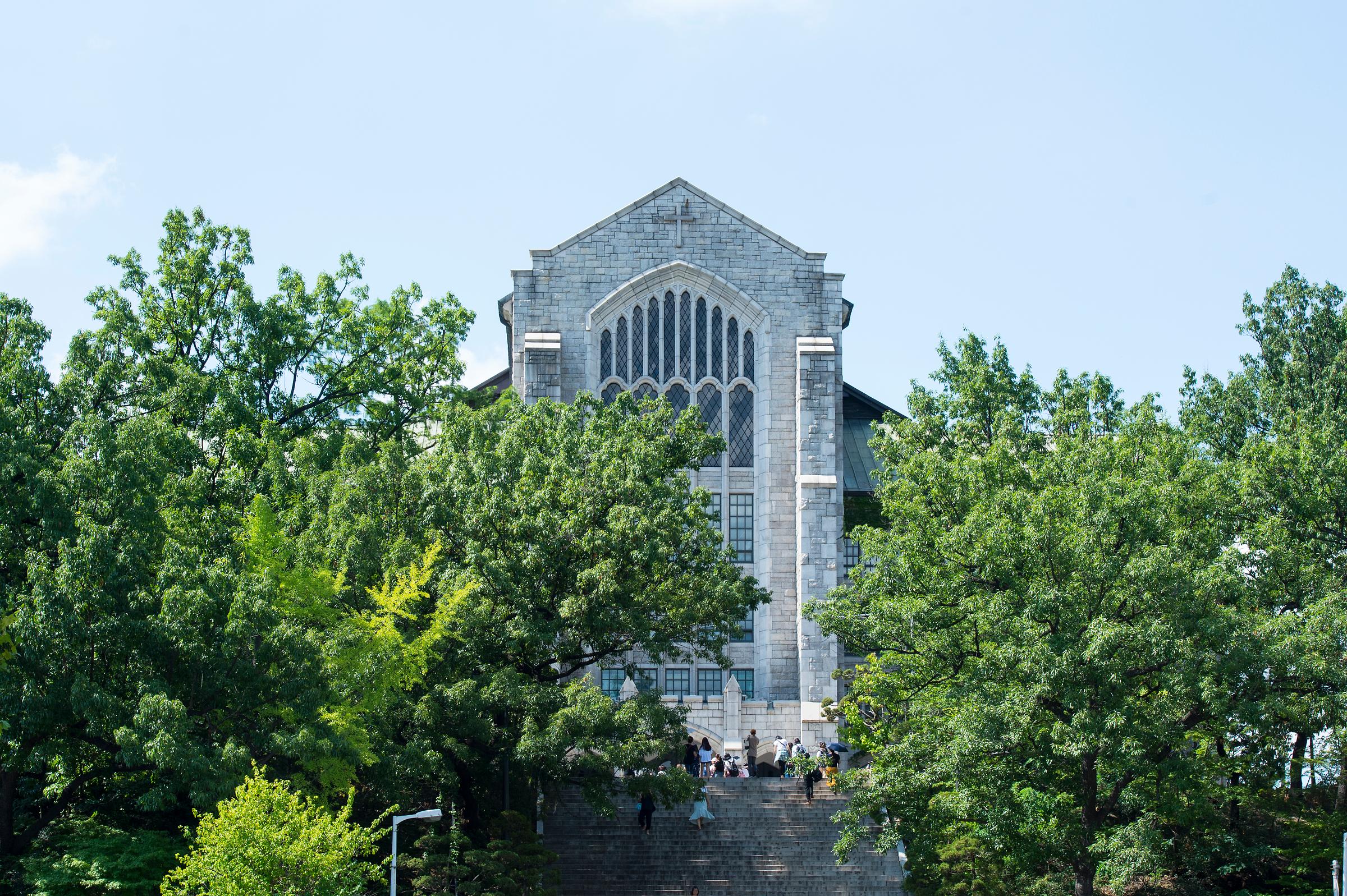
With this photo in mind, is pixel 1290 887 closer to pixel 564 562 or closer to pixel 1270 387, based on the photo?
pixel 1270 387

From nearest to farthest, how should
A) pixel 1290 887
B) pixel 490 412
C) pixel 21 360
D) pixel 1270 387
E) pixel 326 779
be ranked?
pixel 326 779, pixel 21 360, pixel 1290 887, pixel 490 412, pixel 1270 387

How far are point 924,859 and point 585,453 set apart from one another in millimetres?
10999

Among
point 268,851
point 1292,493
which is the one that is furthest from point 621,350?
point 268,851

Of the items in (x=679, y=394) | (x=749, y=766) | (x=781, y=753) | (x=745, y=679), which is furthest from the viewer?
(x=679, y=394)

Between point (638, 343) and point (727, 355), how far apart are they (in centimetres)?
263

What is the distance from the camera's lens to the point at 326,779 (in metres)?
27.3

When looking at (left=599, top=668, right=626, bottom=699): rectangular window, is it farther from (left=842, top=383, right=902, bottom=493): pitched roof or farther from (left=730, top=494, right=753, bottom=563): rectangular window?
(left=842, top=383, right=902, bottom=493): pitched roof

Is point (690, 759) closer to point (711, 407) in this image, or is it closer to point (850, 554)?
point (711, 407)

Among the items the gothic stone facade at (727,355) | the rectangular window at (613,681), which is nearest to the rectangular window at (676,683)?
the gothic stone facade at (727,355)

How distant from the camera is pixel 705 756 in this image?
41.1 meters

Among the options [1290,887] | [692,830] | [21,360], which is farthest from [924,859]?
[21,360]

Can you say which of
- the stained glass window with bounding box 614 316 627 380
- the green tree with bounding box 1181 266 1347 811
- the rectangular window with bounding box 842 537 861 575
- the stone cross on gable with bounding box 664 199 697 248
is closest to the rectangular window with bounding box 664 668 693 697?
the rectangular window with bounding box 842 537 861 575

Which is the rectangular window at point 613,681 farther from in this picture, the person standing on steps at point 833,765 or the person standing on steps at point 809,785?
the person standing on steps at point 809,785

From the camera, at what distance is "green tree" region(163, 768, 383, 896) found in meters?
24.5
